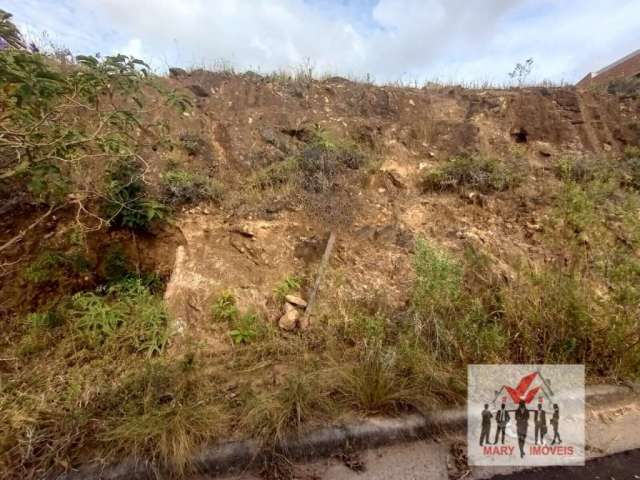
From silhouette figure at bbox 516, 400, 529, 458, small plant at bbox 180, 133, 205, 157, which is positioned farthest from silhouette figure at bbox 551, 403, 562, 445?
small plant at bbox 180, 133, 205, 157

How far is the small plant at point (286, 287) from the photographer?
301 cm

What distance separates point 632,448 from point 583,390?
0.36 metres

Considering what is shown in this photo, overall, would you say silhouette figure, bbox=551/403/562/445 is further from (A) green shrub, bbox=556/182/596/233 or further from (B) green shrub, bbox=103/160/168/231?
(B) green shrub, bbox=103/160/168/231

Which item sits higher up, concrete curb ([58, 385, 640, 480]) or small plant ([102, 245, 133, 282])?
small plant ([102, 245, 133, 282])

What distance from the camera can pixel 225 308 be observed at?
112 inches

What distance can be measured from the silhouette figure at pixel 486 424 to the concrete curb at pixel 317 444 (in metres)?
0.11

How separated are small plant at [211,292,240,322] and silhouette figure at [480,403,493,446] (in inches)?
82.8

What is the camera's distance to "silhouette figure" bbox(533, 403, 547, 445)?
1.92 metres

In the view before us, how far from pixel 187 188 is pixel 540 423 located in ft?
13.0

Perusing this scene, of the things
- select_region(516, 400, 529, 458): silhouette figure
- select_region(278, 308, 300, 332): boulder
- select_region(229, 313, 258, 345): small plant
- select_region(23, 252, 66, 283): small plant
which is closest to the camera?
select_region(516, 400, 529, 458): silhouette figure

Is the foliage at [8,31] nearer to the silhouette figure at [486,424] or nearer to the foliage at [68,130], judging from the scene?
the foliage at [68,130]

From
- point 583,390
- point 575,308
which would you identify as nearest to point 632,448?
point 583,390

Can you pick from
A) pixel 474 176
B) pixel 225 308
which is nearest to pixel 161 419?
Answer: pixel 225 308

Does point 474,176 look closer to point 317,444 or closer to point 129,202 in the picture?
point 317,444
